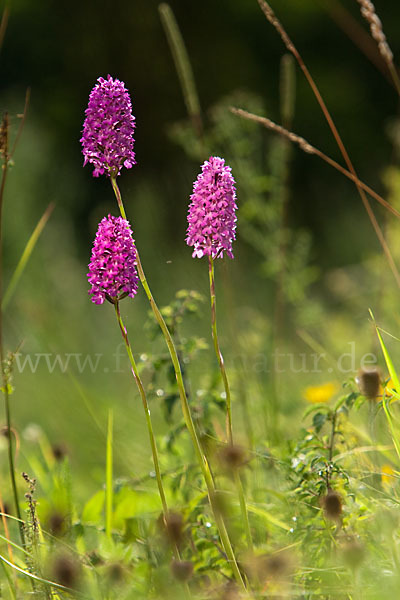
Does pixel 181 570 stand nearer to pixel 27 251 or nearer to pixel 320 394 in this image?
pixel 27 251

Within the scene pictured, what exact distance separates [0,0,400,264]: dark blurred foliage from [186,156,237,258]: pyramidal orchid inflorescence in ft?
21.8

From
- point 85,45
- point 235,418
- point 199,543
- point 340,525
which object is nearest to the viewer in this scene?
point 340,525

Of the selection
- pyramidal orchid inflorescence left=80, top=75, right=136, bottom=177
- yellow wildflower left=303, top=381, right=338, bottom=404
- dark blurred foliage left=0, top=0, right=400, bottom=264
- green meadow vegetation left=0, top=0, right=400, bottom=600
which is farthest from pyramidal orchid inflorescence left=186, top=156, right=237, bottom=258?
dark blurred foliage left=0, top=0, right=400, bottom=264

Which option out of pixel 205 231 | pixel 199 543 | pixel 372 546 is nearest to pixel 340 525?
pixel 372 546

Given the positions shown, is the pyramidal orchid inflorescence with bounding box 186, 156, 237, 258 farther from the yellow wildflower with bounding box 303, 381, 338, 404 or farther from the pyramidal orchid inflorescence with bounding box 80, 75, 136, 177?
the yellow wildflower with bounding box 303, 381, 338, 404

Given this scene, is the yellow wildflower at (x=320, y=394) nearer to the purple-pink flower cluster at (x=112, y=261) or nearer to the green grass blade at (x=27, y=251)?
the green grass blade at (x=27, y=251)

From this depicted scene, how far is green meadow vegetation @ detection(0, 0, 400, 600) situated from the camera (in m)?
1.01

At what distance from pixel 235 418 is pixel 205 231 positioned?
1.58 m

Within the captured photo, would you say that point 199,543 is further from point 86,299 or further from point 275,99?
point 275,99

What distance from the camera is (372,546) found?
112cm

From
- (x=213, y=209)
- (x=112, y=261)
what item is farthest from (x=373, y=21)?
(x=112, y=261)

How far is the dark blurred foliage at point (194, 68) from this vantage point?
25.5 feet

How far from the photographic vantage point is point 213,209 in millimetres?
1006

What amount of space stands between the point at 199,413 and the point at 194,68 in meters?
7.14
